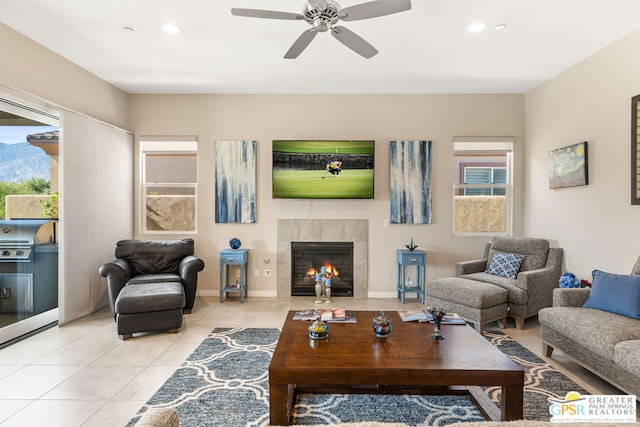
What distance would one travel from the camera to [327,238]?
5004mm

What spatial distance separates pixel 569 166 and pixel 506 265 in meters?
1.33

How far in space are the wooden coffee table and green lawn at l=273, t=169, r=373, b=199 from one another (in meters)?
2.66

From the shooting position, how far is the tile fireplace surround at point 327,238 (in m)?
4.98

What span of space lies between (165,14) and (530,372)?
4.24 metres

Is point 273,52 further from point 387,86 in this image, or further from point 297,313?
point 297,313

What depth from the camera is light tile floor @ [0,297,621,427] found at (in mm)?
2186

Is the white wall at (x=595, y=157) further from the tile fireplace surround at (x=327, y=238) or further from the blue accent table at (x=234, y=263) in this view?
the blue accent table at (x=234, y=263)

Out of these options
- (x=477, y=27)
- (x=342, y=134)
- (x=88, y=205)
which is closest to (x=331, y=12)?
(x=477, y=27)

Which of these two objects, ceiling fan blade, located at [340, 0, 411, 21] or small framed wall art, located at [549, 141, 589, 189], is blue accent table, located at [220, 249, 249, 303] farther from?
small framed wall art, located at [549, 141, 589, 189]

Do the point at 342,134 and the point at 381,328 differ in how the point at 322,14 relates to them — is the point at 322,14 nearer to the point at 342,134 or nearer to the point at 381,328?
the point at 381,328

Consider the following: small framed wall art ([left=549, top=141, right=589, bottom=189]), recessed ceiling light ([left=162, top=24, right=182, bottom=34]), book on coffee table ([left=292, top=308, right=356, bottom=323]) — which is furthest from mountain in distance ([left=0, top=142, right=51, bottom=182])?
small framed wall art ([left=549, top=141, right=589, bottom=189])

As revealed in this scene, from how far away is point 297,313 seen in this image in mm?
2883

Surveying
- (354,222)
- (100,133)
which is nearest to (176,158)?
(100,133)

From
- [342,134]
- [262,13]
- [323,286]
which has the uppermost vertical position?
[262,13]
